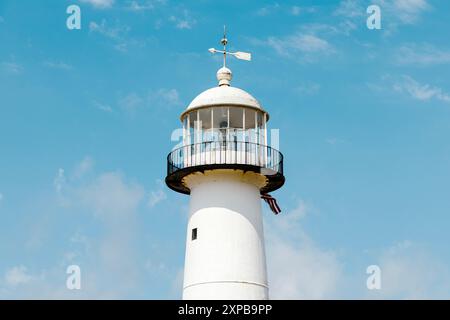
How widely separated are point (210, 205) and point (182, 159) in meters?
1.91

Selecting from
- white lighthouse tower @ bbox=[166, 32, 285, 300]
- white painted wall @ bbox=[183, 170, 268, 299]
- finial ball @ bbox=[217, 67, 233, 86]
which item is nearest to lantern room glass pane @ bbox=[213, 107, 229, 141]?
white lighthouse tower @ bbox=[166, 32, 285, 300]

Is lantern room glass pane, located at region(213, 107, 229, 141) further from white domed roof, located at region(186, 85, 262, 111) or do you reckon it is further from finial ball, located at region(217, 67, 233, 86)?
finial ball, located at region(217, 67, 233, 86)

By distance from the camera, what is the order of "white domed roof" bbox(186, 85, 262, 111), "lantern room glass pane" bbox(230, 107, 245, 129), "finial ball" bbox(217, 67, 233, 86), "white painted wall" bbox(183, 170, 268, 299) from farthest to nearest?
1. "finial ball" bbox(217, 67, 233, 86)
2. "lantern room glass pane" bbox(230, 107, 245, 129)
3. "white domed roof" bbox(186, 85, 262, 111)
4. "white painted wall" bbox(183, 170, 268, 299)

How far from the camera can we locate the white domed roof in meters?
34.7

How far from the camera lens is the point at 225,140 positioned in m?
34.8

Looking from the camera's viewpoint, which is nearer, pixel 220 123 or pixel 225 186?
pixel 225 186

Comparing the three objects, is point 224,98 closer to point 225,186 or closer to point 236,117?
point 236,117

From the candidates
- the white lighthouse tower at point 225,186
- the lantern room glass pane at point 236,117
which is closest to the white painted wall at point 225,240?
the white lighthouse tower at point 225,186

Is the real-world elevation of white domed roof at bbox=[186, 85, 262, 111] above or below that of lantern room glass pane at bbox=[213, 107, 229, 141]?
above

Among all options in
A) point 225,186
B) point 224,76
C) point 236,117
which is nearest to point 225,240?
point 225,186

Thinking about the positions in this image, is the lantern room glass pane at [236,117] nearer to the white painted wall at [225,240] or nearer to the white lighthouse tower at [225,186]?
the white lighthouse tower at [225,186]

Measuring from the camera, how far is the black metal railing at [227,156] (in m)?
34.1

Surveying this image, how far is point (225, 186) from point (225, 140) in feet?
5.41
